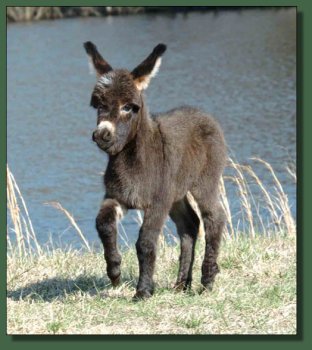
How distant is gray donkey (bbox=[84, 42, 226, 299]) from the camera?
6.64 m

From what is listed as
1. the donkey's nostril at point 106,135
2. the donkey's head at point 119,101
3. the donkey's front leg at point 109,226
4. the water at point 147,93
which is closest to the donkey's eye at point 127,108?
the donkey's head at point 119,101

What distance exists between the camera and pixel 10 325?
6.75 m

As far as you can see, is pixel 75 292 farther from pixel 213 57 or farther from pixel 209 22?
pixel 213 57

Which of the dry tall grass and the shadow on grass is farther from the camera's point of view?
the dry tall grass

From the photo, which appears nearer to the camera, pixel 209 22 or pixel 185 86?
pixel 209 22

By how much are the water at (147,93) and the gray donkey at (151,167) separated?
234 centimetres

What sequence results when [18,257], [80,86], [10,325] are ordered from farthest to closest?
1. [80,86]
2. [18,257]
3. [10,325]

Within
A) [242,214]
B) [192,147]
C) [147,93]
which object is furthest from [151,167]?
[147,93]

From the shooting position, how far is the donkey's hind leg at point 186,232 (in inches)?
301

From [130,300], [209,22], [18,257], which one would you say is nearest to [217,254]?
[130,300]

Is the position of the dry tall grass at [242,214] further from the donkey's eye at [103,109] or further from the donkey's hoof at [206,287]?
the donkey's eye at [103,109]

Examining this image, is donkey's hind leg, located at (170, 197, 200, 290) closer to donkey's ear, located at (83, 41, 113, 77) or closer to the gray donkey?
the gray donkey

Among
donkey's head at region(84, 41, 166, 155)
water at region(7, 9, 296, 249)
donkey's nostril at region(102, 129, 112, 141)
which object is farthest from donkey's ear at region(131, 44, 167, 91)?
water at region(7, 9, 296, 249)

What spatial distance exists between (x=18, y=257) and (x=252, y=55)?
923cm
